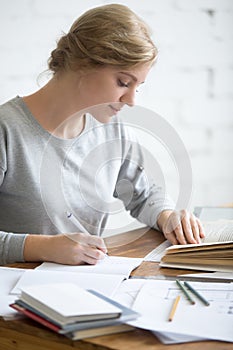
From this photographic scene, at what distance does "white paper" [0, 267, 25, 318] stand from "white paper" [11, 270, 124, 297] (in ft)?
0.05

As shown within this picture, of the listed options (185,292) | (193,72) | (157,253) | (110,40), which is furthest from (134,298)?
(193,72)

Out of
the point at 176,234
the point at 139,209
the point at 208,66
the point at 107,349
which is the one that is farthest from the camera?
the point at 208,66

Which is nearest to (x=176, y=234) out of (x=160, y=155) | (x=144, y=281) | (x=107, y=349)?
(x=160, y=155)

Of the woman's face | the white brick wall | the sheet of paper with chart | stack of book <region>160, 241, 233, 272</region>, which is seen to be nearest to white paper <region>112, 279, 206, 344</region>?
the sheet of paper with chart

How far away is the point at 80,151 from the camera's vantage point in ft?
4.11

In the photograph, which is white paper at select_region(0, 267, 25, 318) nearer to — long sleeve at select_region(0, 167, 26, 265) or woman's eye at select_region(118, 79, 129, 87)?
long sleeve at select_region(0, 167, 26, 265)

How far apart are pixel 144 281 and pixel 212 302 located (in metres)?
0.16

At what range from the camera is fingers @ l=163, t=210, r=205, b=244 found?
1.28 meters

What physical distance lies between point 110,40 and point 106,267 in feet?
1.53

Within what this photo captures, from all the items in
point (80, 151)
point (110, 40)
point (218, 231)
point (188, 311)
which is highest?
point (110, 40)

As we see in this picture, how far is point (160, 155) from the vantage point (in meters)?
1.26

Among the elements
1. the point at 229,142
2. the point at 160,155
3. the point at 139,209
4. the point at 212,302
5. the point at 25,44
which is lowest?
the point at 229,142

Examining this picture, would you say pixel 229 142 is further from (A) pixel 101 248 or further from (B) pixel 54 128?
(A) pixel 101 248

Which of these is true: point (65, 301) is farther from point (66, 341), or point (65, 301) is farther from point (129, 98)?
point (129, 98)
